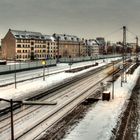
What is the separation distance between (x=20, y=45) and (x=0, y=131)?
136 metres

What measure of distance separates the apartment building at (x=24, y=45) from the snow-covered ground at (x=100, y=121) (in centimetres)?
11142

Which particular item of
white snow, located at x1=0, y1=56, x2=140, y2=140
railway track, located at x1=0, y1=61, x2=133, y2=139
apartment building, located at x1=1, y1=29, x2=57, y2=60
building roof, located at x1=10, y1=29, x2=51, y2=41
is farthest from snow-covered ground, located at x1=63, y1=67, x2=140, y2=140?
building roof, located at x1=10, y1=29, x2=51, y2=41

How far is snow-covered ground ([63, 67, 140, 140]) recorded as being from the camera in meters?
25.9

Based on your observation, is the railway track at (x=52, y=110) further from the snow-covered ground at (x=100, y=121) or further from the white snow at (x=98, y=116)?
the white snow at (x=98, y=116)

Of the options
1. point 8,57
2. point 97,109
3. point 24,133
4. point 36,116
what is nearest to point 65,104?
point 97,109

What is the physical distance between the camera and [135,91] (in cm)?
5144

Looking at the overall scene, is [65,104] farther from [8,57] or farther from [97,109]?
[8,57]

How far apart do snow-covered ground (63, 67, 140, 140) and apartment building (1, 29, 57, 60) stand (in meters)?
111

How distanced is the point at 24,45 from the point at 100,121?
5379 inches

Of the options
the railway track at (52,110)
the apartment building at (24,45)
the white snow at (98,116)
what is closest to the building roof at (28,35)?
the apartment building at (24,45)

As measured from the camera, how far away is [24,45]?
164 m

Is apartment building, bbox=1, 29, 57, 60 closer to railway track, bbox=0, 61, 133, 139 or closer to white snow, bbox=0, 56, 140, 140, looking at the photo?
railway track, bbox=0, 61, 133, 139

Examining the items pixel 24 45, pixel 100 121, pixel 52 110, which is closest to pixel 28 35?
pixel 24 45

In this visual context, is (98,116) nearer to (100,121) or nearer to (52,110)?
(100,121)
